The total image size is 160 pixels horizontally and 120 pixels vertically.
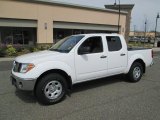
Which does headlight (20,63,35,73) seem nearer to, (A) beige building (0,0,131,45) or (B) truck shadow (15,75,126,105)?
(B) truck shadow (15,75,126,105)

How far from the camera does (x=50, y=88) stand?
5.37 meters

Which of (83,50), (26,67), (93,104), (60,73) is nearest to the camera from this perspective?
(26,67)

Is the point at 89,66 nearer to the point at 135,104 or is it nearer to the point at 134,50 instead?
the point at 135,104

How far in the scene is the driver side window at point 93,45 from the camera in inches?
241

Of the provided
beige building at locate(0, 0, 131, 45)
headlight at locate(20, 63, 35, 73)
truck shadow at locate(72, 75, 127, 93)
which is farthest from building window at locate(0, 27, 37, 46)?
headlight at locate(20, 63, 35, 73)

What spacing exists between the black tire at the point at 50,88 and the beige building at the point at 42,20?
18.5 meters

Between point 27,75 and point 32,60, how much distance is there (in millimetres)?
403

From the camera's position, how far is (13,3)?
2209 centimetres

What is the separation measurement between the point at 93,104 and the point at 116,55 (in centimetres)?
219

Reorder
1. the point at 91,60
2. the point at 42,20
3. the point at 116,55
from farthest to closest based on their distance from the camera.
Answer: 1. the point at 42,20
2. the point at 116,55
3. the point at 91,60

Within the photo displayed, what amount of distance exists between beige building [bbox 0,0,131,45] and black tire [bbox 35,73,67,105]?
60.8 ft

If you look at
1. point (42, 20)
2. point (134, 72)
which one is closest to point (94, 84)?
point (134, 72)

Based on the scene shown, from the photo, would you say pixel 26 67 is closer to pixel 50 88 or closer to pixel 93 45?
pixel 50 88

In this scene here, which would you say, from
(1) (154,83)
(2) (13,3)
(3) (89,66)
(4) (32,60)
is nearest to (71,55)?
(3) (89,66)
